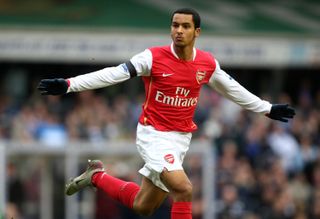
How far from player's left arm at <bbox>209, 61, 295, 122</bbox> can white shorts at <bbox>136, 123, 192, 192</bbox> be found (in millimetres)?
550

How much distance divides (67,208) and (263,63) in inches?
278

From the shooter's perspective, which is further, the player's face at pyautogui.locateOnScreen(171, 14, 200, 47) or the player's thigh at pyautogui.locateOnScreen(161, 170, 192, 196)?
the player's face at pyautogui.locateOnScreen(171, 14, 200, 47)

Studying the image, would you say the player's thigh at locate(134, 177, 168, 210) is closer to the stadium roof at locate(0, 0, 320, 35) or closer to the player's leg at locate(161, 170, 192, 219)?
the player's leg at locate(161, 170, 192, 219)

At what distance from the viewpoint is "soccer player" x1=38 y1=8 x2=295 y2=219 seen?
30.8 feet

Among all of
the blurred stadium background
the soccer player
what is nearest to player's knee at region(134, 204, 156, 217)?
the soccer player

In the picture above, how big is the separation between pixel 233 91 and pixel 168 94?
0.72 meters

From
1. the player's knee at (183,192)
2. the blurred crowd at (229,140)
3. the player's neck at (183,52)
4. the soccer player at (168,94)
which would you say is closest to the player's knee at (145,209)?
the soccer player at (168,94)

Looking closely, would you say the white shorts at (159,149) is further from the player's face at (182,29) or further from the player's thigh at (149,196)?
the player's face at (182,29)

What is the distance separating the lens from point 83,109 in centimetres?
1855

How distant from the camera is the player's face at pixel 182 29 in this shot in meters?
9.51

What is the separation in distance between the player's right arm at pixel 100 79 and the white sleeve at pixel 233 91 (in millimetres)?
720

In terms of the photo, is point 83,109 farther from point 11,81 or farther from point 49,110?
point 11,81

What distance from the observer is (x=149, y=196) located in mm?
9906

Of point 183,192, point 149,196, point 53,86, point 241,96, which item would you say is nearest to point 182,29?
point 241,96
